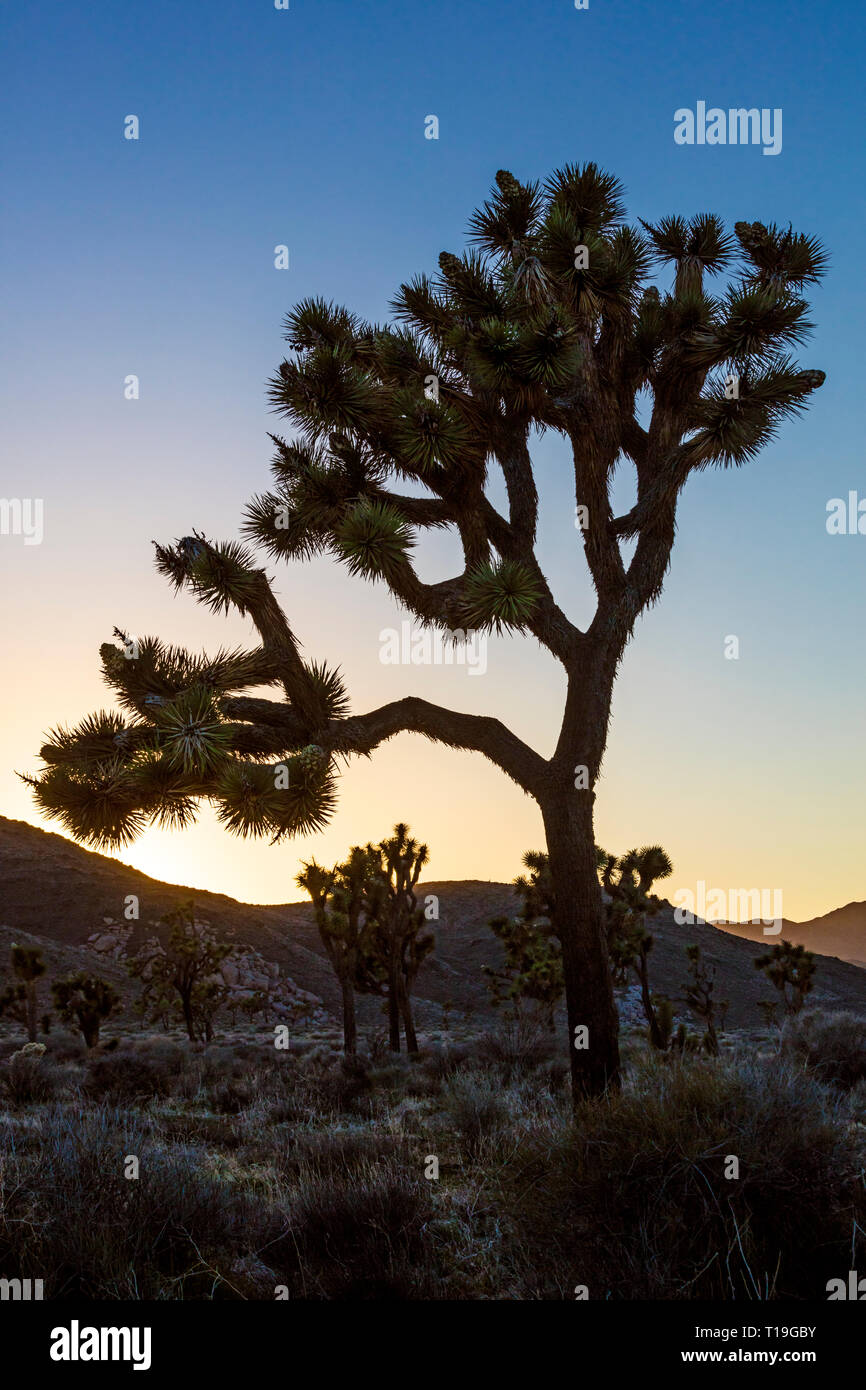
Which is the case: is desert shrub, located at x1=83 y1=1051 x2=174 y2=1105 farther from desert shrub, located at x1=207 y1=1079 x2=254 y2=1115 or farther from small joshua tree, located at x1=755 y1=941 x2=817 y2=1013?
small joshua tree, located at x1=755 y1=941 x2=817 y2=1013

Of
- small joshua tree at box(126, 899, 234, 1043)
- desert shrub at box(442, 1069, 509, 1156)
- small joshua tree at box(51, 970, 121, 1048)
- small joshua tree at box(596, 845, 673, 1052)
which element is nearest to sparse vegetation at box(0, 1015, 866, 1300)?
desert shrub at box(442, 1069, 509, 1156)

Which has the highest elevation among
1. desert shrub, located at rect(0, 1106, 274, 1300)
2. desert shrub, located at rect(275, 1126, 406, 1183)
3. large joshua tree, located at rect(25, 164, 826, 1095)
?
large joshua tree, located at rect(25, 164, 826, 1095)

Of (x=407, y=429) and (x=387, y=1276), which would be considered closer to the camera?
(x=387, y=1276)

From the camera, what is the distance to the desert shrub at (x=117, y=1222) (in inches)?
→ 156

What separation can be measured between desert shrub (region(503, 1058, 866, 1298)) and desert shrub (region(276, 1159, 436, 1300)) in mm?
576

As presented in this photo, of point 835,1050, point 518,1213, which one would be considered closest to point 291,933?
point 835,1050

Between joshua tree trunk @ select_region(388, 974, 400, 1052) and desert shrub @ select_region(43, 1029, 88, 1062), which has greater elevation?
joshua tree trunk @ select_region(388, 974, 400, 1052)

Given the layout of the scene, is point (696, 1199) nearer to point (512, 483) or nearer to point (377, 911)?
point (512, 483)

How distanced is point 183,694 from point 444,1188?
4859 millimetres

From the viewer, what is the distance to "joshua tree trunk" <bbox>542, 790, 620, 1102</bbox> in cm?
842

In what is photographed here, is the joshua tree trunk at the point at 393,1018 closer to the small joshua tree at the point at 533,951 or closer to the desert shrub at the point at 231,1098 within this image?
the small joshua tree at the point at 533,951
